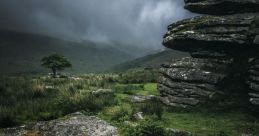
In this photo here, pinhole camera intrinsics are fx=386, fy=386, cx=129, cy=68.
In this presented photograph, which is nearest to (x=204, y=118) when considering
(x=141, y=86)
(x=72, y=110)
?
(x=72, y=110)

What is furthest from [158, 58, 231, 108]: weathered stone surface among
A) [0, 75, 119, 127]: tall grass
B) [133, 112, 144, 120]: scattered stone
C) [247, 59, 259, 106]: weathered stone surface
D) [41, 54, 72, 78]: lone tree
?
[41, 54, 72, 78]: lone tree

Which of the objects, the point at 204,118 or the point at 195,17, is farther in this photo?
the point at 195,17

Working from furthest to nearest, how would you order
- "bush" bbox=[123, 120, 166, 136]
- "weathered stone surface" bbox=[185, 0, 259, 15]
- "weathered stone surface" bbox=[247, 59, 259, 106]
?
"weathered stone surface" bbox=[185, 0, 259, 15]
"weathered stone surface" bbox=[247, 59, 259, 106]
"bush" bbox=[123, 120, 166, 136]

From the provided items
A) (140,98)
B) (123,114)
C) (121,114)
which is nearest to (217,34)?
(140,98)

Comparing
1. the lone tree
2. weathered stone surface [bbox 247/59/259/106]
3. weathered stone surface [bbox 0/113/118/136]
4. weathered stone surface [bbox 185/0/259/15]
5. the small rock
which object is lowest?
the small rock

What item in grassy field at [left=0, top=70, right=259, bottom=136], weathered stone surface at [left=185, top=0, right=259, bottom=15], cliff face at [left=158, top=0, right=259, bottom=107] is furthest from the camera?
weathered stone surface at [left=185, top=0, right=259, bottom=15]

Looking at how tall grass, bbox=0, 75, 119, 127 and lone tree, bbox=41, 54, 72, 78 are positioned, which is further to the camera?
lone tree, bbox=41, 54, 72, 78

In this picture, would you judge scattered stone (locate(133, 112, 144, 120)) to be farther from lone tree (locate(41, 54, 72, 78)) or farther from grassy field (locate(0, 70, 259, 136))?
lone tree (locate(41, 54, 72, 78))

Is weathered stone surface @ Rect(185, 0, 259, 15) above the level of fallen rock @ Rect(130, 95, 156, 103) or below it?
above

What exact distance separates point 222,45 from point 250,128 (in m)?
9.61

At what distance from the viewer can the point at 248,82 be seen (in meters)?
32.2

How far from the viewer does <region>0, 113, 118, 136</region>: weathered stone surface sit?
2744 cm

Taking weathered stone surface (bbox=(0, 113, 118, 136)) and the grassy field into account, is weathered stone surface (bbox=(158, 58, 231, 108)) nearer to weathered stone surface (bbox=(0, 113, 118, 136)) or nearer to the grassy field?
the grassy field

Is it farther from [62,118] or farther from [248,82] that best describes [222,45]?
[62,118]
